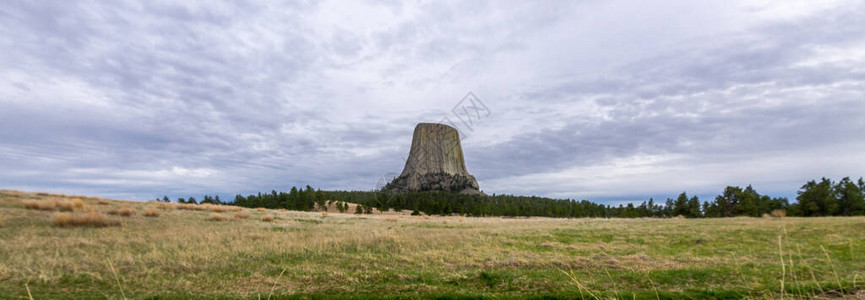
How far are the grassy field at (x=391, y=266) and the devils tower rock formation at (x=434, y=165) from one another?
97561 millimetres

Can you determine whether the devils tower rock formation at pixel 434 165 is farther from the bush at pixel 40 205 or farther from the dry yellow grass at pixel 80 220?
the dry yellow grass at pixel 80 220

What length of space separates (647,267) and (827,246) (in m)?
13.1

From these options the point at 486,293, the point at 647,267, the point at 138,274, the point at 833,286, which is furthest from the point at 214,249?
the point at 833,286

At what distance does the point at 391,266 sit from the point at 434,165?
10935cm

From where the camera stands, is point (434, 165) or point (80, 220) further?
point (434, 165)

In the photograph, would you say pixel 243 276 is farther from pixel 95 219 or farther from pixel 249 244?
pixel 95 219

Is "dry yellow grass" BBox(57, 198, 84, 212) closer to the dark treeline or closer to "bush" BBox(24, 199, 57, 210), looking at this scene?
"bush" BBox(24, 199, 57, 210)

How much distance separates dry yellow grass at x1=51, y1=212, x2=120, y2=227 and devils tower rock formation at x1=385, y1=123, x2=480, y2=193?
3799 inches

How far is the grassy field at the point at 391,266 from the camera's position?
9945mm

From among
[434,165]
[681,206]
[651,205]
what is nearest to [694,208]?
[681,206]

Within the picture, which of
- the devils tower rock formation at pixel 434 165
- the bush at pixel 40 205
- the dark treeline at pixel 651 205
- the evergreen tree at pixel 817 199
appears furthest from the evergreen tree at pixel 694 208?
the bush at pixel 40 205

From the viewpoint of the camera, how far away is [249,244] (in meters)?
18.4

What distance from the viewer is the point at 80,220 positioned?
21078 mm

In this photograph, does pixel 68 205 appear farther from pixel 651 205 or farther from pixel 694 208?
pixel 651 205
